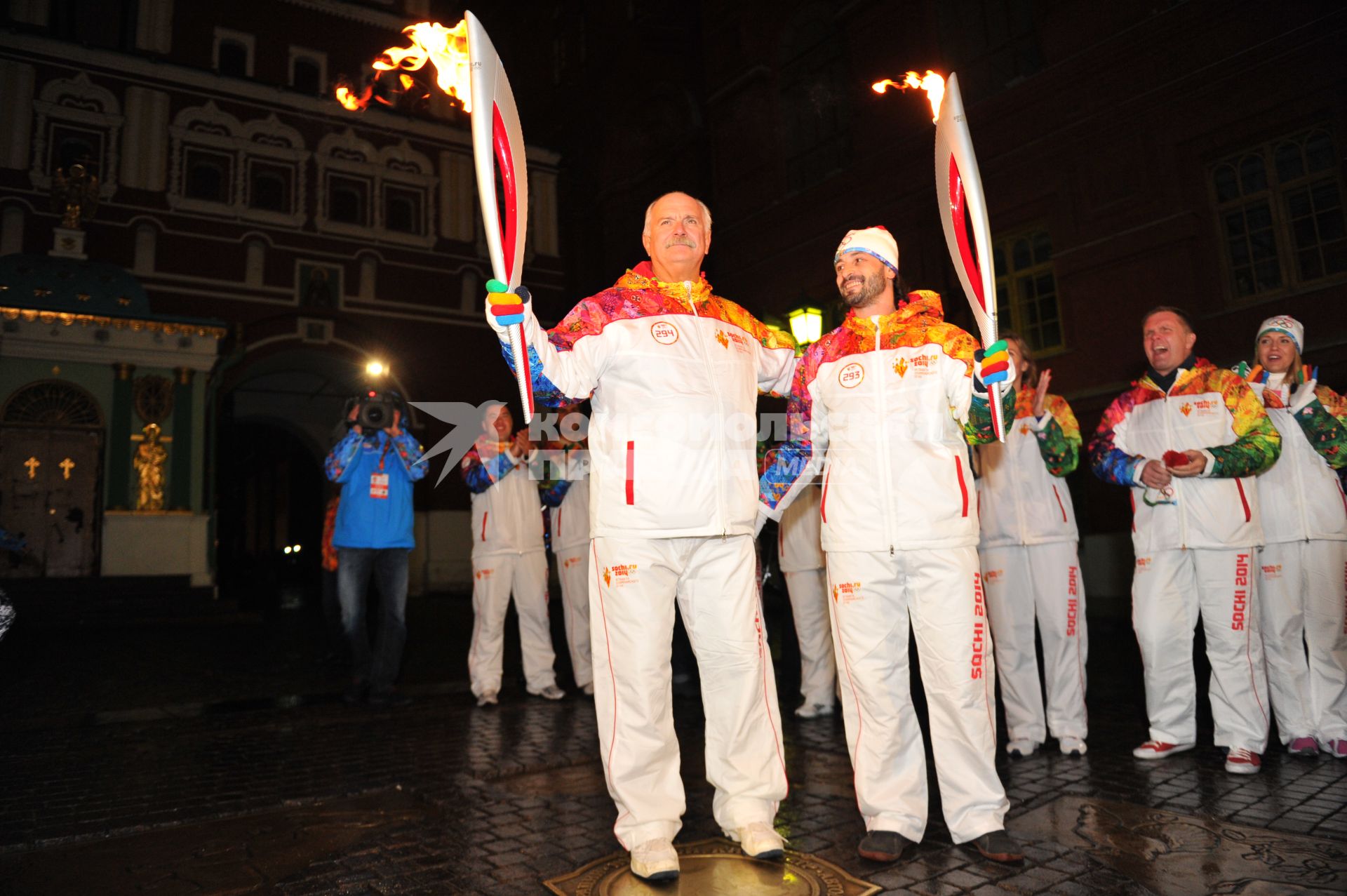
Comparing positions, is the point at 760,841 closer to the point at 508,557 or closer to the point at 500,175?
the point at 500,175

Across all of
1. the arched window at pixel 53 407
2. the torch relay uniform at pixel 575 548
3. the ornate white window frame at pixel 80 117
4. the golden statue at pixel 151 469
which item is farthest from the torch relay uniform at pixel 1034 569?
the ornate white window frame at pixel 80 117

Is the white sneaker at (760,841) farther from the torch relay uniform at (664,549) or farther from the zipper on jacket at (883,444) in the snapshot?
the zipper on jacket at (883,444)

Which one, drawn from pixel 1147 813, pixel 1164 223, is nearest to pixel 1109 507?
pixel 1164 223

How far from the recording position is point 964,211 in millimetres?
3557

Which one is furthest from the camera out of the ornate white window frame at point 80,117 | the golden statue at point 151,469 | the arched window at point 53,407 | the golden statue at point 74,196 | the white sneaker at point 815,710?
the ornate white window frame at point 80,117

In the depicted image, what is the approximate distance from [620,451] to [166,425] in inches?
633

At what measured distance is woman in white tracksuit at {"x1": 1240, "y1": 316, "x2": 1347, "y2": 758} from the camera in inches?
180

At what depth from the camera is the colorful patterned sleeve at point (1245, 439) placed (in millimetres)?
4438

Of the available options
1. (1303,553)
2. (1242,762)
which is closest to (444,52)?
(1242,762)

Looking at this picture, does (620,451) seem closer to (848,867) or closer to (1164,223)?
(848,867)

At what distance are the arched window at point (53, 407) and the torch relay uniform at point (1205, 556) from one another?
17.1m

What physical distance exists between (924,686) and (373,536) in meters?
4.56

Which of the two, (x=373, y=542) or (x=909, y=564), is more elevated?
(x=373, y=542)

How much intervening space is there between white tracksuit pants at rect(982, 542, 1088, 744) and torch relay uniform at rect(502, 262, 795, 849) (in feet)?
6.58
